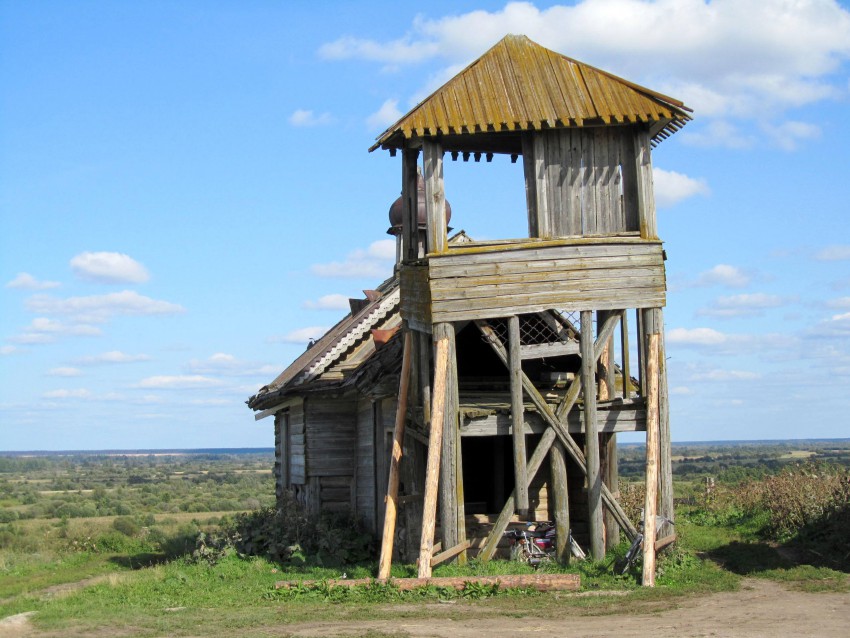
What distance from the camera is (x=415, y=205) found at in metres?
18.8

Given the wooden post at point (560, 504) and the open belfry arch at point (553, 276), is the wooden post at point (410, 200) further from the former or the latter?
the wooden post at point (560, 504)

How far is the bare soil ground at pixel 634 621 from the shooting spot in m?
12.0

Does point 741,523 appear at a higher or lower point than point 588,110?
lower

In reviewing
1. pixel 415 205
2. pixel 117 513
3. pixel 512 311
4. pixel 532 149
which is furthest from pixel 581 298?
pixel 117 513

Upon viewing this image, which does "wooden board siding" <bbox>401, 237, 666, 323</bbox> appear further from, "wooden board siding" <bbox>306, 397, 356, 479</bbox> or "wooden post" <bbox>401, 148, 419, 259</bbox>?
"wooden board siding" <bbox>306, 397, 356, 479</bbox>

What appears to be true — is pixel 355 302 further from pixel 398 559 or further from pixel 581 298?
pixel 581 298

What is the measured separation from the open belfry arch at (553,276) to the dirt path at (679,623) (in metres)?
2.66

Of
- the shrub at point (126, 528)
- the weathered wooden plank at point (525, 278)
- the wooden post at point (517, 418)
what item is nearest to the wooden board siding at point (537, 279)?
the weathered wooden plank at point (525, 278)

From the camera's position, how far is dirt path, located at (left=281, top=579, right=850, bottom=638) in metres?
11.9

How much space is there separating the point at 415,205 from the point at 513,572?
21.5ft

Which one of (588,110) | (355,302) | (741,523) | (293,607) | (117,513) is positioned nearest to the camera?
(293,607)

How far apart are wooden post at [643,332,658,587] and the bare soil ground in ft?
3.11

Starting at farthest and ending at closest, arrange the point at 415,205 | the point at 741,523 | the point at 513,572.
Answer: the point at 741,523 < the point at 415,205 < the point at 513,572

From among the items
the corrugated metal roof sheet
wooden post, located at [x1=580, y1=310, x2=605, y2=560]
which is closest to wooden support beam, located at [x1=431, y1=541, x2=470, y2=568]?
wooden post, located at [x1=580, y1=310, x2=605, y2=560]
